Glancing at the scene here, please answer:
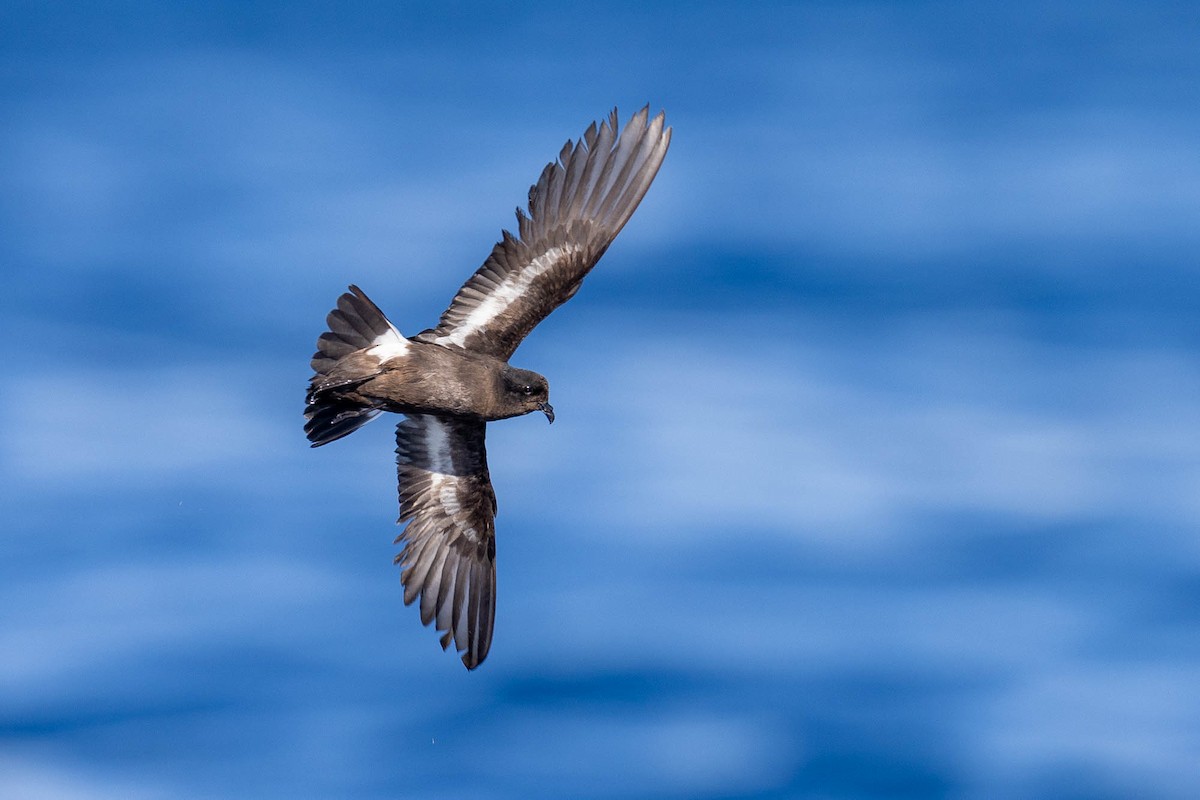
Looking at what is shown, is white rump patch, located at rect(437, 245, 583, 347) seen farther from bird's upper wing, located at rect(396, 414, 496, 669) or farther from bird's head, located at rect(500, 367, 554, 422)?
bird's upper wing, located at rect(396, 414, 496, 669)

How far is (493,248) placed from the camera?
14047 millimetres

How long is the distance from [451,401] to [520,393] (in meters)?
0.57

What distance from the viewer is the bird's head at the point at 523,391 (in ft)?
45.1

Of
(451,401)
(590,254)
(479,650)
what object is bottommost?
(479,650)

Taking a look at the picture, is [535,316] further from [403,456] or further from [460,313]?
[403,456]

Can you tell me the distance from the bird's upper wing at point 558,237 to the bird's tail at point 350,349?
0.51 m

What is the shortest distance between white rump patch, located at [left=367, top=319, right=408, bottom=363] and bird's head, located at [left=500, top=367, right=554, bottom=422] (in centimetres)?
80

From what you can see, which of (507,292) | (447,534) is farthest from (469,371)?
(447,534)

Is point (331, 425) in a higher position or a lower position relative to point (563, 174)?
lower

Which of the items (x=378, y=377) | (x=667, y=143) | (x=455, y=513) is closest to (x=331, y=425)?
(x=378, y=377)

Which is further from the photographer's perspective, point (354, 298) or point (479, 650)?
point (479, 650)

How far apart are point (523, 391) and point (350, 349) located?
4.37 feet

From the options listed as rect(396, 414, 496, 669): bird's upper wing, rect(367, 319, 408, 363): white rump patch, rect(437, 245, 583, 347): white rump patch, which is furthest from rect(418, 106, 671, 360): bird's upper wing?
rect(396, 414, 496, 669): bird's upper wing

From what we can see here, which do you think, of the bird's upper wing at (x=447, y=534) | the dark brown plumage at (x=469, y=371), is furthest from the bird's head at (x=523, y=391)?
the bird's upper wing at (x=447, y=534)
